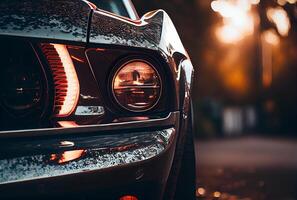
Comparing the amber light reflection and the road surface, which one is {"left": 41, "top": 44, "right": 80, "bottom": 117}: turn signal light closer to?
the amber light reflection

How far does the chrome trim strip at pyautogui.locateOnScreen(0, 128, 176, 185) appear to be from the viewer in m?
1.74

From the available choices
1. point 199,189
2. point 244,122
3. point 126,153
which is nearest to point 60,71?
point 126,153

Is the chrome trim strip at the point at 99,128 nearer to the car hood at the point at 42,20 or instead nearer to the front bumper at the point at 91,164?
the front bumper at the point at 91,164

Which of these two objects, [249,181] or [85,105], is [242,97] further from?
[85,105]

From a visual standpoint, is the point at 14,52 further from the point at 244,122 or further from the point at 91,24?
the point at 244,122

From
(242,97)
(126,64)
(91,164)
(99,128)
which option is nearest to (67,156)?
(91,164)

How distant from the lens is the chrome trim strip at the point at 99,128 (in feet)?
6.07

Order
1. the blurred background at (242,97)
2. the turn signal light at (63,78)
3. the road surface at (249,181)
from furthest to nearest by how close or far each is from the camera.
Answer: the blurred background at (242,97) < the road surface at (249,181) < the turn signal light at (63,78)

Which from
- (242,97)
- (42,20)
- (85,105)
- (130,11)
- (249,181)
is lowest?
(242,97)

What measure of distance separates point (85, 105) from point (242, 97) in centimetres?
3246

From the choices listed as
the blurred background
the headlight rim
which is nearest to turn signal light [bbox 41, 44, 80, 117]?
the headlight rim

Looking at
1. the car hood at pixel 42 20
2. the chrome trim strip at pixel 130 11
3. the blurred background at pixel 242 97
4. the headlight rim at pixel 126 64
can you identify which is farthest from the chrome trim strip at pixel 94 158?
the blurred background at pixel 242 97

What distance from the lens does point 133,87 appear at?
2.09 m

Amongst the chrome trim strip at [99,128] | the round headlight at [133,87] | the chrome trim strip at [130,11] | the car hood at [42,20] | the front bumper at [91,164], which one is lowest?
the front bumper at [91,164]
